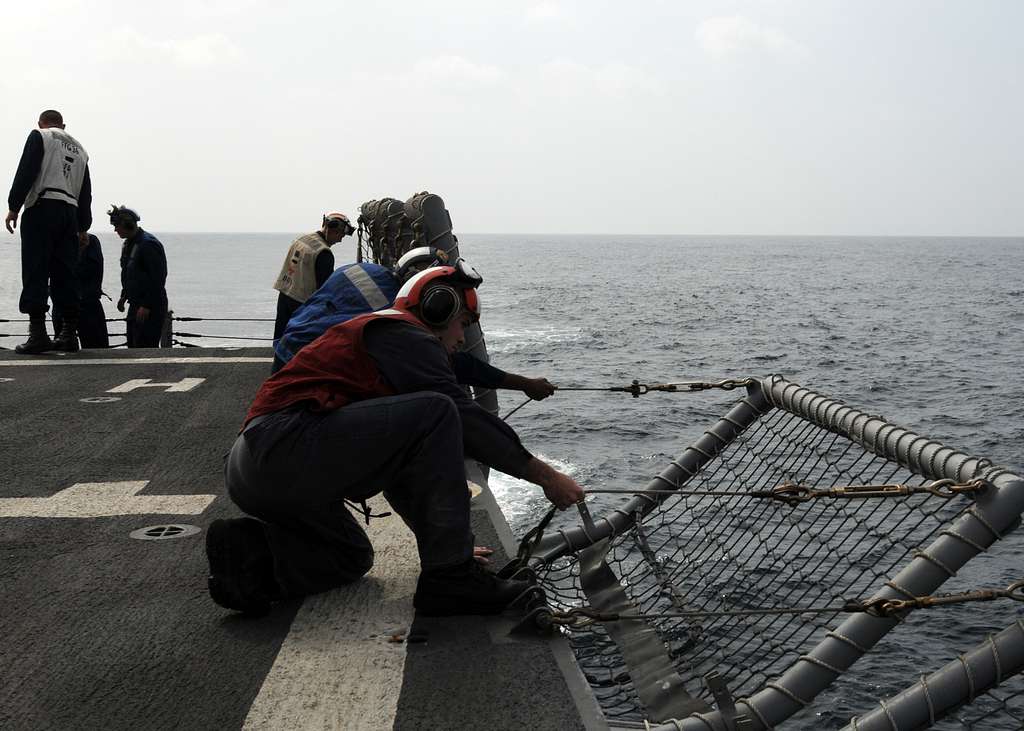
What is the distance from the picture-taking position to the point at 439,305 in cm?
394

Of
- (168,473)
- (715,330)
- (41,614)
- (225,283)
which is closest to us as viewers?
(41,614)

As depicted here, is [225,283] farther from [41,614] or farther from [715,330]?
[41,614]

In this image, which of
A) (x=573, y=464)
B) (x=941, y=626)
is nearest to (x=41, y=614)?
(x=941, y=626)

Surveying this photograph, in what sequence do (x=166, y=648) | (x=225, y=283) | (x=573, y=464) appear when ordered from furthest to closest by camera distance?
1. (x=225, y=283)
2. (x=573, y=464)
3. (x=166, y=648)

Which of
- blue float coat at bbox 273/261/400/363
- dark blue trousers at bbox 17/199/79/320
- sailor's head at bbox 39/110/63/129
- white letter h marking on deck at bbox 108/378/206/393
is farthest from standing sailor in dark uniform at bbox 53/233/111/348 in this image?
blue float coat at bbox 273/261/400/363

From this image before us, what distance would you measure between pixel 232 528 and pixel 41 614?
2.48ft

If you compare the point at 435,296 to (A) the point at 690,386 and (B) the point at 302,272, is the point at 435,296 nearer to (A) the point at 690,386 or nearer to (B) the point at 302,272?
(A) the point at 690,386

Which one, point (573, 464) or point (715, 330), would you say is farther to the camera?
point (715, 330)

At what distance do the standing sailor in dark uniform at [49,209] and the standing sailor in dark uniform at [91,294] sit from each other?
1842 millimetres

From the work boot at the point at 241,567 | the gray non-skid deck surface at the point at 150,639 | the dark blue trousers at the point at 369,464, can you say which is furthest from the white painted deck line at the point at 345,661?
the dark blue trousers at the point at 369,464

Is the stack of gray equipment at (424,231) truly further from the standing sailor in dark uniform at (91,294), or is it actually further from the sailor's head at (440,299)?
the standing sailor in dark uniform at (91,294)

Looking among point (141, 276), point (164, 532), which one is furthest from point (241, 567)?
point (141, 276)

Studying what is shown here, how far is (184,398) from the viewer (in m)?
9.04

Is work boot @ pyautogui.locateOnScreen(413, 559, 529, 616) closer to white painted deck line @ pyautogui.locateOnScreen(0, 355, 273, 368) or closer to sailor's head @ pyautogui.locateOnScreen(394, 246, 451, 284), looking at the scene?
sailor's head @ pyautogui.locateOnScreen(394, 246, 451, 284)
